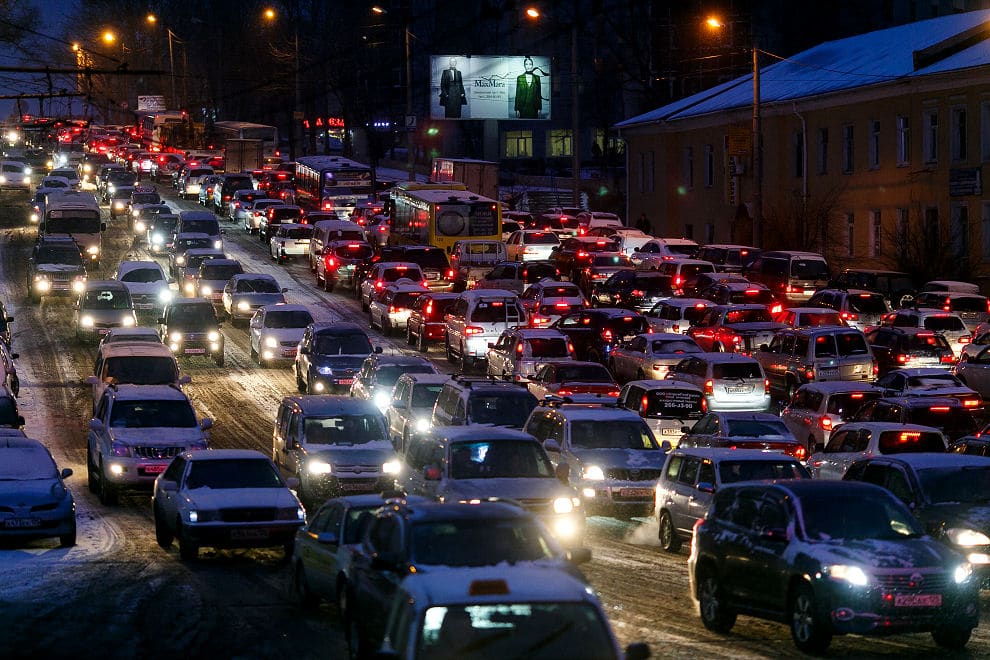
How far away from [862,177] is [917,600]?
48744 mm

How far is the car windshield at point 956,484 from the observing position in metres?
18.8

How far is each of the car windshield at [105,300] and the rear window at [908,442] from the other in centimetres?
2688

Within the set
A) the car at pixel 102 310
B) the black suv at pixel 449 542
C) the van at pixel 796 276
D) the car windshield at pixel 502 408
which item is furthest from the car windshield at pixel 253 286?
the black suv at pixel 449 542

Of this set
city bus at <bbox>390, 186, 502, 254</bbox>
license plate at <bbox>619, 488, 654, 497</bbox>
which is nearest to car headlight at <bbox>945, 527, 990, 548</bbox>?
license plate at <bbox>619, 488, 654, 497</bbox>

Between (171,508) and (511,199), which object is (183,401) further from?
(511,199)

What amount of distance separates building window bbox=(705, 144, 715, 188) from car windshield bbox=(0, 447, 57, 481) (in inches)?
2231

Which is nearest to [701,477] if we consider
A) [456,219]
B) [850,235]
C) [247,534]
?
[247,534]

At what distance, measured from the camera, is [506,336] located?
37.9m

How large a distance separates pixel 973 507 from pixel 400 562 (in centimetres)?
863

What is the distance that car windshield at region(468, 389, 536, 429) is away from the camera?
27.7 meters

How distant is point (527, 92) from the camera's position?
3253 inches

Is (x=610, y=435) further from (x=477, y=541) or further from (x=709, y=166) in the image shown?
(x=709, y=166)

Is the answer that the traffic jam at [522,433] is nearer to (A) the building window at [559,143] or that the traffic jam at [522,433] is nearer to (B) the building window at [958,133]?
(B) the building window at [958,133]

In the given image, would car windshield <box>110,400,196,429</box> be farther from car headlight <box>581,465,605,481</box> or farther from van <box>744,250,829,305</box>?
van <box>744,250,829,305</box>
